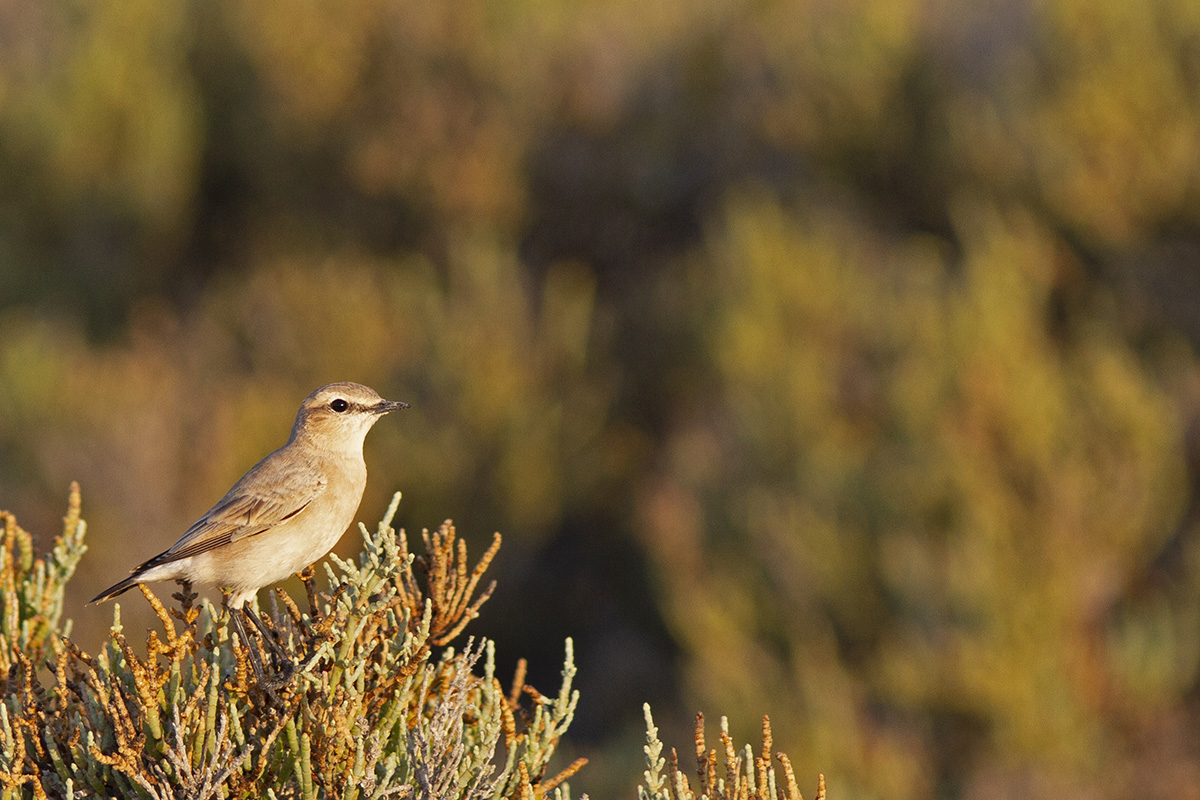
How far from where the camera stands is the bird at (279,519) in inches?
149

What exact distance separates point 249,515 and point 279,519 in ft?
0.42

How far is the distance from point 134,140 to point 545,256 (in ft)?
18.2

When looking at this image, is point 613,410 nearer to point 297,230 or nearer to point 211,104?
point 297,230

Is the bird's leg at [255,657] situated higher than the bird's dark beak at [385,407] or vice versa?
the bird's dark beak at [385,407]

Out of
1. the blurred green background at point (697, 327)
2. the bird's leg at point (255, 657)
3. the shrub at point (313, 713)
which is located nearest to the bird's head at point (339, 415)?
the shrub at point (313, 713)

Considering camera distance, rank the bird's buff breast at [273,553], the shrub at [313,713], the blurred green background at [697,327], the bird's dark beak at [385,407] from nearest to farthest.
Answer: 1. the shrub at [313,713]
2. the bird's buff breast at [273,553]
3. the bird's dark beak at [385,407]
4. the blurred green background at [697,327]

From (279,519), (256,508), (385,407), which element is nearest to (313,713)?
(279,519)

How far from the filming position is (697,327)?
1272cm

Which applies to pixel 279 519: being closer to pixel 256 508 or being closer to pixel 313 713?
pixel 256 508

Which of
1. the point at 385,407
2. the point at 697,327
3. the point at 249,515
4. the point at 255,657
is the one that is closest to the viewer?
the point at 255,657

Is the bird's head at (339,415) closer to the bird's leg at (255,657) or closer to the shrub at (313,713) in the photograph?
the shrub at (313,713)

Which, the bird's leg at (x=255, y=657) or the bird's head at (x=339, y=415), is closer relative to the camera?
the bird's leg at (x=255, y=657)

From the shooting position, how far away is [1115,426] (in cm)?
924

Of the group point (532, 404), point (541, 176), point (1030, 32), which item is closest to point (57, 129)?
point (541, 176)
